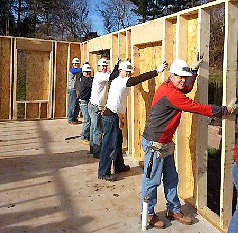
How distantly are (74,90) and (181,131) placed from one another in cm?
537

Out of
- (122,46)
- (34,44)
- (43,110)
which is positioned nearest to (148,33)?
(122,46)

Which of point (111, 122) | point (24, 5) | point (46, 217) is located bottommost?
point (46, 217)

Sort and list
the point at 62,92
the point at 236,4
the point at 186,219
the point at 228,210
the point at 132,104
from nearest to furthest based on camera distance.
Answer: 1. the point at 236,4
2. the point at 228,210
3. the point at 186,219
4. the point at 132,104
5. the point at 62,92

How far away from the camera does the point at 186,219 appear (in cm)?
373

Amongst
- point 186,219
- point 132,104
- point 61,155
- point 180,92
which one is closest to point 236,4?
point 180,92

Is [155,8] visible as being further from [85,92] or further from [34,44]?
[85,92]

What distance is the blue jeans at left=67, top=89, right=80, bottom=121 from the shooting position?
30.2 feet

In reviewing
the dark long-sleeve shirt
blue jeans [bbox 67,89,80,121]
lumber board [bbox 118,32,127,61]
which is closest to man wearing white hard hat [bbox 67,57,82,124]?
blue jeans [bbox 67,89,80,121]

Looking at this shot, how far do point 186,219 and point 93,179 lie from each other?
1.81 meters

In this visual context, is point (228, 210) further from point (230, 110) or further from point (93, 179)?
point (93, 179)

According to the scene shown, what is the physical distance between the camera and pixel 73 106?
366 inches

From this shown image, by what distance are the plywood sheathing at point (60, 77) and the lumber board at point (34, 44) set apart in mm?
323

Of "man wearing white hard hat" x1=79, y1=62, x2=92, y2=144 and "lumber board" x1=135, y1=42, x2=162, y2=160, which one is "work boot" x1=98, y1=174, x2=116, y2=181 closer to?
"lumber board" x1=135, y1=42, x2=162, y2=160

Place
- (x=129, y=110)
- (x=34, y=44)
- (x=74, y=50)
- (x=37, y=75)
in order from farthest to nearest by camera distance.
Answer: (x=74, y=50), (x=37, y=75), (x=34, y=44), (x=129, y=110)
